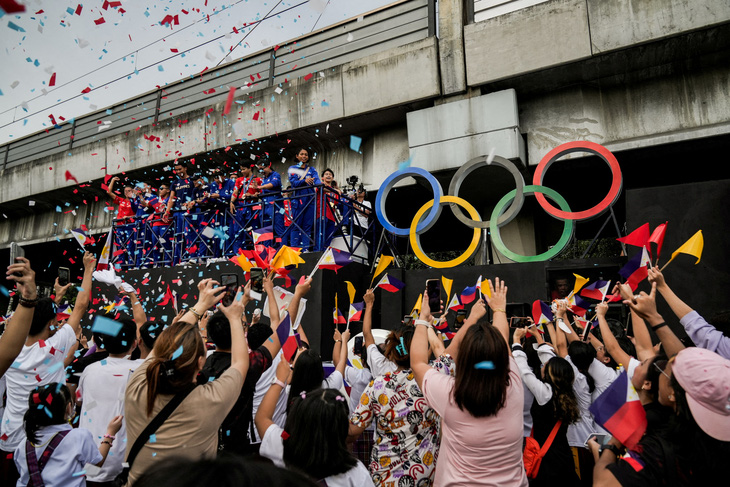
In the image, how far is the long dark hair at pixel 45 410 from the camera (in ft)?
A: 8.15

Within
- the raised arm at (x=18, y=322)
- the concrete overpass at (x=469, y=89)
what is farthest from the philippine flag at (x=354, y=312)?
the raised arm at (x=18, y=322)

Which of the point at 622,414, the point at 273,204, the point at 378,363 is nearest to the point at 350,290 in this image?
the point at 273,204

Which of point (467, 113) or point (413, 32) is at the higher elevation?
point (413, 32)

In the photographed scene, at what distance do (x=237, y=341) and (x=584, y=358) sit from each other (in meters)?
2.90

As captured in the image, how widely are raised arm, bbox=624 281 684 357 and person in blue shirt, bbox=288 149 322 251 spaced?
5.98 metres

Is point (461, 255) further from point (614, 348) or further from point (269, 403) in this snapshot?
point (269, 403)

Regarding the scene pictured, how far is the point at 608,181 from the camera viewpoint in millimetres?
9688

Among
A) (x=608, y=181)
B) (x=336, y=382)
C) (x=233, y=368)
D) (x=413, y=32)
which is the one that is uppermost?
(x=413, y=32)

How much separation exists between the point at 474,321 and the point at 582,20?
24.0ft

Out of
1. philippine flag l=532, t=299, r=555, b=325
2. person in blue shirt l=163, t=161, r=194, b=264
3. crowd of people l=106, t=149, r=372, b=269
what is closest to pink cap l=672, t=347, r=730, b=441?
philippine flag l=532, t=299, r=555, b=325

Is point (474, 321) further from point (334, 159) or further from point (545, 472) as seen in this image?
point (334, 159)

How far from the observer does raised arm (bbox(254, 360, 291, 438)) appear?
2391 mm

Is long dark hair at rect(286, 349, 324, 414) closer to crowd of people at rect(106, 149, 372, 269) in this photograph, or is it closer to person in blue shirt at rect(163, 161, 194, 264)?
crowd of people at rect(106, 149, 372, 269)

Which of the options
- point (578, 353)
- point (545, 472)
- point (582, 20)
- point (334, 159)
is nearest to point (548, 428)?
point (545, 472)
